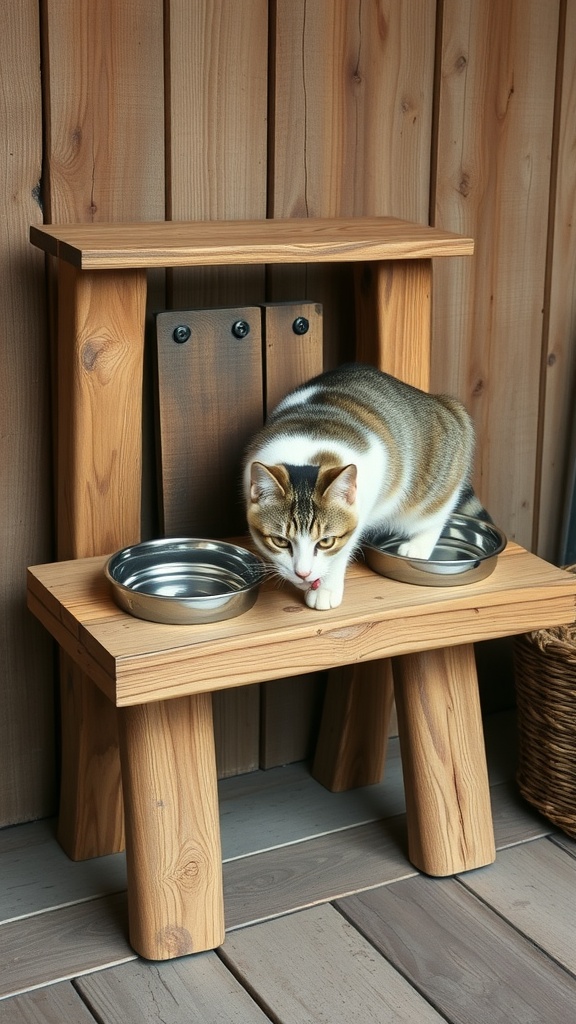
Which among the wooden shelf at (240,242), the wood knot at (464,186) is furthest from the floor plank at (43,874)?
the wood knot at (464,186)

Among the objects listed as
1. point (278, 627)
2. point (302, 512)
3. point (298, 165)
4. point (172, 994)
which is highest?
point (298, 165)

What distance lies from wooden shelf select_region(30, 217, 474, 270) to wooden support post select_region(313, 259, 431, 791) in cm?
8

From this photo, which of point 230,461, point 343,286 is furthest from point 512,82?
point 230,461

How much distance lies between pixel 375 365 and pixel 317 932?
2.73 ft

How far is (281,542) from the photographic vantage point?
4.67 ft

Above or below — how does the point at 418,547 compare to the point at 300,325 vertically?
below

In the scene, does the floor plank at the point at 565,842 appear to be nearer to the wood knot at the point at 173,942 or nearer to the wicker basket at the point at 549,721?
the wicker basket at the point at 549,721

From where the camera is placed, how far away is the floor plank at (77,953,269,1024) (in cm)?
142

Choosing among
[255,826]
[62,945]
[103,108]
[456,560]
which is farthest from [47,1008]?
[103,108]

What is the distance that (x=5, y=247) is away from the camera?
1.57 m

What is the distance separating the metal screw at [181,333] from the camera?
1645 mm

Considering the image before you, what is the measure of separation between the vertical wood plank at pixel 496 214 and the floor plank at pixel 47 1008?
112 centimetres

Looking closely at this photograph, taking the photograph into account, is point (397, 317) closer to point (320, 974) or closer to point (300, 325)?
point (300, 325)

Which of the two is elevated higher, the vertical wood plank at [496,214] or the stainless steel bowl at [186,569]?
the vertical wood plank at [496,214]
